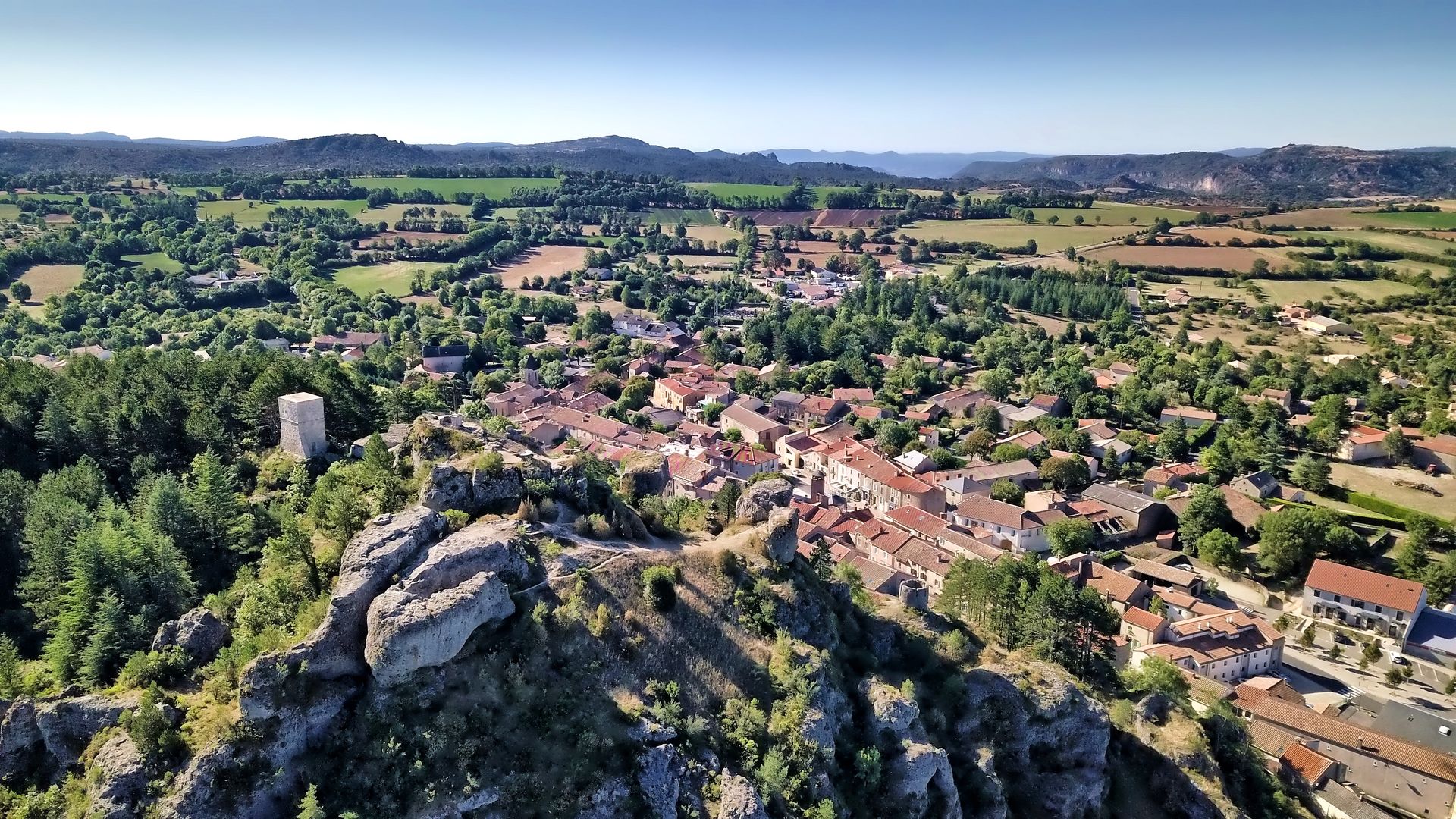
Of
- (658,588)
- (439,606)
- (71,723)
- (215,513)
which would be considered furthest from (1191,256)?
(71,723)

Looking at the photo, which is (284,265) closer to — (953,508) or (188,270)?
(188,270)

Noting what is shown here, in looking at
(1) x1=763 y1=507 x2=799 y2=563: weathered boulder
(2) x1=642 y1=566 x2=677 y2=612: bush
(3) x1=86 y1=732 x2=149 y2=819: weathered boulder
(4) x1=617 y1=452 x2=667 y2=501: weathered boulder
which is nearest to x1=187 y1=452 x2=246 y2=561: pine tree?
(3) x1=86 y1=732 x2=149 y2=819: weathered boulder

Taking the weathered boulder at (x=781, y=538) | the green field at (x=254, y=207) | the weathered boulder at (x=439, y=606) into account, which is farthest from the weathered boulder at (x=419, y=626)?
the green field at (x=254, y=207)

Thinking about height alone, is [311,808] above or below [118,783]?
below

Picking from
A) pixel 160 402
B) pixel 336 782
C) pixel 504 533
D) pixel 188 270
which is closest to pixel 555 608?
pixel 504 533

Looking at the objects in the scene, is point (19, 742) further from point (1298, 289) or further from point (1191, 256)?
point (1191, 256)

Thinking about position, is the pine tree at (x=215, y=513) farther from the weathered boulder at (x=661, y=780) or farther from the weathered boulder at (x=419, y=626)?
the weathered boulder at (x=661, y=780)
